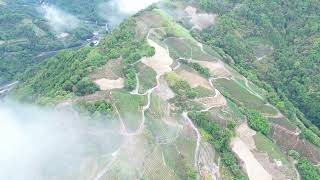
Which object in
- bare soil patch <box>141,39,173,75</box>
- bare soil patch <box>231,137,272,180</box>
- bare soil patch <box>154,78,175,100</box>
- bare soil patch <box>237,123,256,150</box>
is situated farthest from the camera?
bare soil patch <box>141,39,173,75</box>

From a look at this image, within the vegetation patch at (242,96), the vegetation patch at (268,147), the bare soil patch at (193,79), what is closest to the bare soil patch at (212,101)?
the vegetation patch at (242,96)

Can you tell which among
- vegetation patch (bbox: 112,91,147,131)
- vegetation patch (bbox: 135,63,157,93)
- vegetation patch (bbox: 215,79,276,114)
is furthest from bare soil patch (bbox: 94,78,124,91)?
vegetation patch (bbox: 215,79,276,114)

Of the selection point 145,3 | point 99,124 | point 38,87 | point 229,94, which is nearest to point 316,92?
point 229,94

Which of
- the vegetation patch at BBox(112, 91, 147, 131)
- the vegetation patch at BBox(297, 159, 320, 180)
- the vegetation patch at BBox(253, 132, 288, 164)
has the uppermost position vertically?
the vegetation patch at BBox(112, 91, 147, 131)

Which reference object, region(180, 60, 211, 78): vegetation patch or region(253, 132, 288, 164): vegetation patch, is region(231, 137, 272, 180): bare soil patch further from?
region(180, 60, 211, 78): vegetation patch

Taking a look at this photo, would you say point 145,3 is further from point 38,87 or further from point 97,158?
point 97,158

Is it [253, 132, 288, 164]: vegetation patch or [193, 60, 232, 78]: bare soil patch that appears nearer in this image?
[253, 132, 288, 164]: vegetation patch

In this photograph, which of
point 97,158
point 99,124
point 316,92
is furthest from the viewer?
point 316,92
